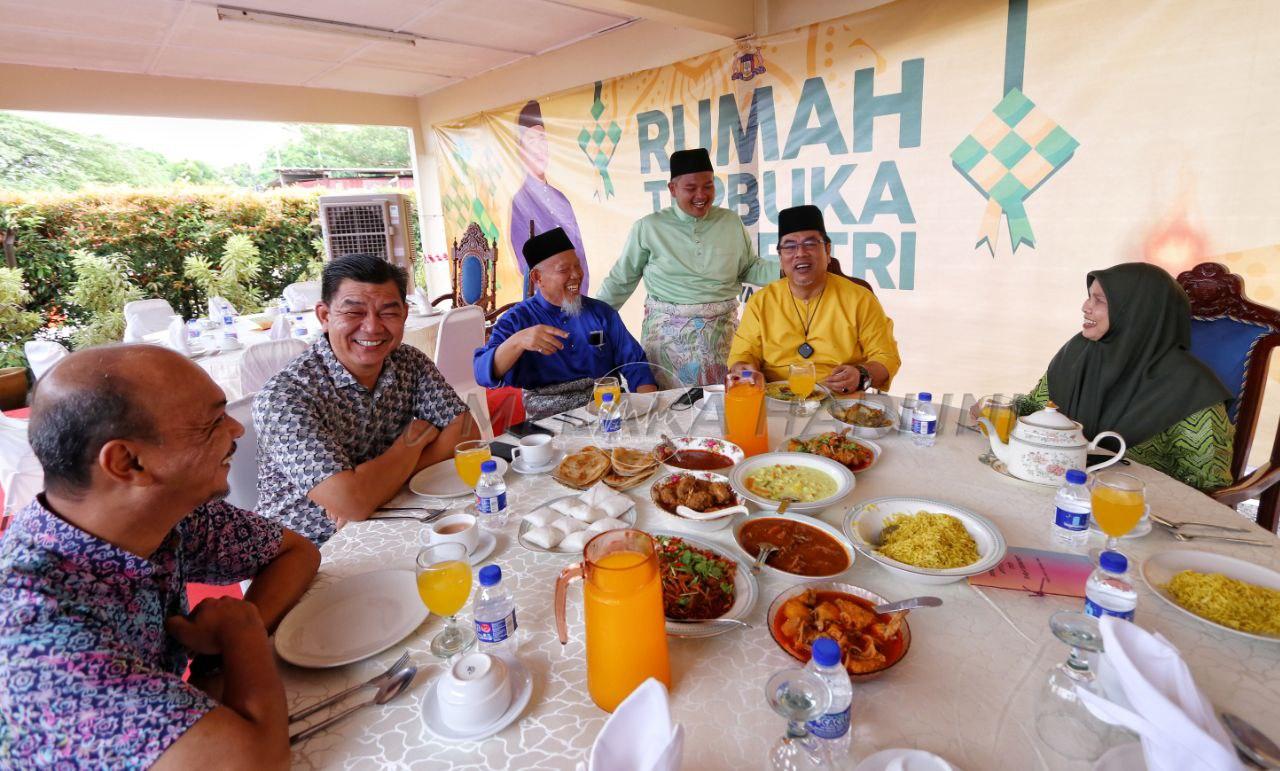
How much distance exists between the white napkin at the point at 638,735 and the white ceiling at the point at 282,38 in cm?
497

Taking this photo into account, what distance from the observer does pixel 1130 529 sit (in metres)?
1.20

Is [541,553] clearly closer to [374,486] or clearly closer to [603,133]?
[374,486]

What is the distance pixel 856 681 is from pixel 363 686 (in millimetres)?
789

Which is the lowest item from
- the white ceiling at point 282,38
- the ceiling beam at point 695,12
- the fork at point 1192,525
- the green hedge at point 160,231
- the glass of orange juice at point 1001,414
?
the fork at point 1192,525

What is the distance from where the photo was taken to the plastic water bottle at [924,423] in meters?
1.83

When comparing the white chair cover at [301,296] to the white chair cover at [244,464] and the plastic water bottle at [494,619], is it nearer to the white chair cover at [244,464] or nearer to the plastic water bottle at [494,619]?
the white chair cover at [244,464]

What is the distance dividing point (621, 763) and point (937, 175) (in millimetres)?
3758

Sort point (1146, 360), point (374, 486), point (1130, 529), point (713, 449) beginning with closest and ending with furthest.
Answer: point (1130, 529)
point (374, 486)
point (713, 449)
point (1146, 360)

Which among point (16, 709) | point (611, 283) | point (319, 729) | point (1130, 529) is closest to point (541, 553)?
point (319, 729)

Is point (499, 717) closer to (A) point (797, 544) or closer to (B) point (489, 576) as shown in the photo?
(B) point (489, 576)

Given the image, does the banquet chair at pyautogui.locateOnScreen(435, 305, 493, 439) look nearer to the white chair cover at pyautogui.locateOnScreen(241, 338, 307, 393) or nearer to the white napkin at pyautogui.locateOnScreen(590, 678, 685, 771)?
the white chair cover at pyautogui.locateOnScreen(241, 338, 307, 393)

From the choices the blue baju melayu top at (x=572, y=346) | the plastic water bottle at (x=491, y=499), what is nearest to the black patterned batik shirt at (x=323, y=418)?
the plastic water bottle at (x=491, y=499)

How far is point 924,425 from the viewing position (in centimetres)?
185

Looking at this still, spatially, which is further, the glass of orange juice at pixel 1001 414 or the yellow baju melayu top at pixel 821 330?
the yellow baju melayu top at pixel 821 330
